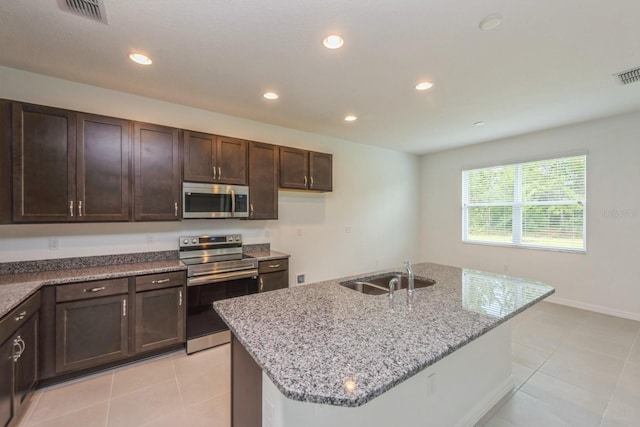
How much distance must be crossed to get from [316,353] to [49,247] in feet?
9.53

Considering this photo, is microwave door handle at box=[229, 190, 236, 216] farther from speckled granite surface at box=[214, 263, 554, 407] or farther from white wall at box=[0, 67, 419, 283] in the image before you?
speckled granite surface at box=[214, 263, 554, 407]

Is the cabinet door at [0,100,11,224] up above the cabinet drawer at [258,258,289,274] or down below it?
above

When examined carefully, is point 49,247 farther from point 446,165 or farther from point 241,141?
point 446,165

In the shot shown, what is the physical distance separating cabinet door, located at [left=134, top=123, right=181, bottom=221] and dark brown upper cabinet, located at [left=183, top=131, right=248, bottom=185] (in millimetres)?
119

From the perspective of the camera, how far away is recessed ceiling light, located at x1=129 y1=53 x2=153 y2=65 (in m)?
2.22

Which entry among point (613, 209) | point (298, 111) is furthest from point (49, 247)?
point (613, 209)

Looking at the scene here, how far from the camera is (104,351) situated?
7.88 ft

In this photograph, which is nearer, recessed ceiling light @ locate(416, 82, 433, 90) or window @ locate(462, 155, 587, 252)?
recessed ceiling light @ locate(416, 82, 433, 90)

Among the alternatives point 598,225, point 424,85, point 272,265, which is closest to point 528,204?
point 598,225

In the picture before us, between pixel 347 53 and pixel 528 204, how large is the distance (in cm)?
406

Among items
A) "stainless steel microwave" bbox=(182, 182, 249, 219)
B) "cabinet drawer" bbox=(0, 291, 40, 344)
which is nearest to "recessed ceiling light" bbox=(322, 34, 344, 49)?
"stainless steel microwave" bbox=(182, 182, 249, 219)

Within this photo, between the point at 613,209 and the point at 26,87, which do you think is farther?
the point at 613,209

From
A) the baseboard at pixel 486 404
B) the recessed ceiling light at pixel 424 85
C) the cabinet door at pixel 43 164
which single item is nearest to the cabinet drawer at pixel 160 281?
the cabinet door at pixel 43 164

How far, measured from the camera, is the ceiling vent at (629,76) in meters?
2.49
